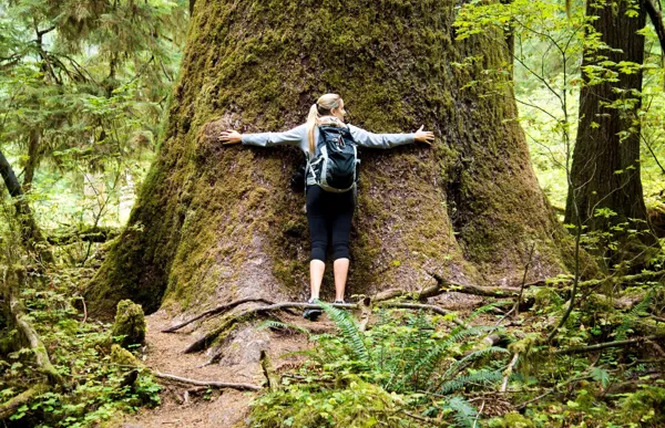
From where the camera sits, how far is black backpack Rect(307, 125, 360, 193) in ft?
16.8

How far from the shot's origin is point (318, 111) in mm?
5316

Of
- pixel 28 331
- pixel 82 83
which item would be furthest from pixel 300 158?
pixel 82 83

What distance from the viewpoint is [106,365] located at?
3910 mm

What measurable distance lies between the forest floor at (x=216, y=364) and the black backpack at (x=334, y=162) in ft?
3.96

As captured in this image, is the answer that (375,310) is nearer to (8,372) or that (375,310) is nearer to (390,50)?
(8,372)

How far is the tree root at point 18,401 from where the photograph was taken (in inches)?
128

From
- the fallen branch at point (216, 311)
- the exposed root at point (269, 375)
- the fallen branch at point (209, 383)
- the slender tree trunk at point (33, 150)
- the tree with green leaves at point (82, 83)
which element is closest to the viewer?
the exposed root at point (269, 375)

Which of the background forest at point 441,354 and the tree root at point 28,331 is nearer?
the background forest at point 441,354

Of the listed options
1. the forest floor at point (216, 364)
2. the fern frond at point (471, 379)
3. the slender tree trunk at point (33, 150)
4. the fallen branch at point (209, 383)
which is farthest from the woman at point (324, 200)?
the slender tree trunk at point (33, 150)

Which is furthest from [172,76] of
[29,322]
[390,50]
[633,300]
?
[633,300]

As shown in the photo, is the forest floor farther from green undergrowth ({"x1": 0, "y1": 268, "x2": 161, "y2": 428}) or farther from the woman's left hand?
the woman's left hand

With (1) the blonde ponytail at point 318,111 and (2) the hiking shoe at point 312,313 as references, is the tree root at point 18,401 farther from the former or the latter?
(1) the blonde ponytail at point 318,111

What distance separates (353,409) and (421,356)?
0.74 metres

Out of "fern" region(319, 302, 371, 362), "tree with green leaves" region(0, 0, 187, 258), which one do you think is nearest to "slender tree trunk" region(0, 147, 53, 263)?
"tree with green leaves" region(0, 0, 187, 258)
